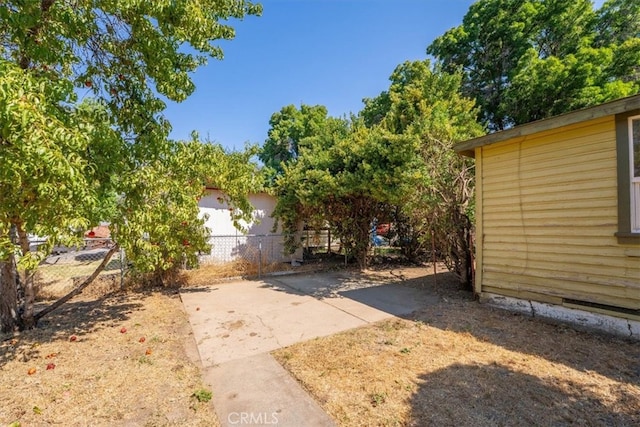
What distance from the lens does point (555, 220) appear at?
14.5ft

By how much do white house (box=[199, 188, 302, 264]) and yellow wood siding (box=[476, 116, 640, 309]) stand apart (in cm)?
573

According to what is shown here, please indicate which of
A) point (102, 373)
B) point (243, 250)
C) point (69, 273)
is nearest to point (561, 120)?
point (102, 373)

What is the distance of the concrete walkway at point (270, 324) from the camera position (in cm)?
248

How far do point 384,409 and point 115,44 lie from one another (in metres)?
5.51

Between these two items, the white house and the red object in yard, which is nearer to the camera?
the white house

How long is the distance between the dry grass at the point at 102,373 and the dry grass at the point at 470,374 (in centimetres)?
113

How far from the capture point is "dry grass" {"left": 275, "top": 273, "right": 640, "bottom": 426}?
2344 mm

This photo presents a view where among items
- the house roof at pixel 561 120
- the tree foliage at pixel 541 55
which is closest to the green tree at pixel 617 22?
the tree foliage at pixel 541 55

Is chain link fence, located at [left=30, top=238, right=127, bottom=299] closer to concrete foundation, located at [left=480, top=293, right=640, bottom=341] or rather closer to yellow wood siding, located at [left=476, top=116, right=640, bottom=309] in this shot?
yellow wood siding, located at [left=476, top=116, right=640, bottom=309]

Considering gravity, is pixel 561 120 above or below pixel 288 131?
below

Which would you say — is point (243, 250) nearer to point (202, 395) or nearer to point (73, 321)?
point (73, 321)

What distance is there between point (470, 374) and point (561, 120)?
382 cm

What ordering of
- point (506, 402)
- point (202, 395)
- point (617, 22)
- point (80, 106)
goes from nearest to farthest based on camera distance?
point (506, 402) → point (202, 395) → point (80, 106) → point (617, 22)

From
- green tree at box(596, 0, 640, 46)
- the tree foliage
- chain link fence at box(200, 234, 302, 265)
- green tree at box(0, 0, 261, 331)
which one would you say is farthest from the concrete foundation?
green tree at box(596, 0, 640, 46)
